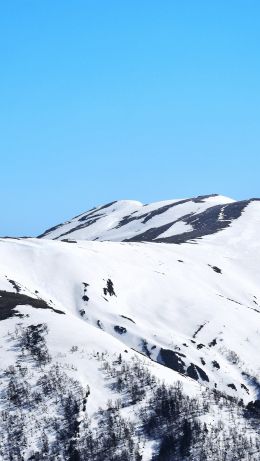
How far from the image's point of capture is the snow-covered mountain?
45906 mm

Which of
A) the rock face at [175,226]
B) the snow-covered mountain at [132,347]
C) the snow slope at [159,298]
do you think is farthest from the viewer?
the rock face at [175,226]

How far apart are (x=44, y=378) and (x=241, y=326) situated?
45.4m

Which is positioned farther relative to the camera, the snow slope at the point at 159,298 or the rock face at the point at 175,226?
the rock face at the point at 175,226

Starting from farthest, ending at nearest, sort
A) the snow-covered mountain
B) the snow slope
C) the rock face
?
the rock face, the snow slope, the snow-covered mountain

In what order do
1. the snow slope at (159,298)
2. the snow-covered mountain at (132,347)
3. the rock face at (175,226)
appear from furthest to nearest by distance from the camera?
1. the rock face at (175,226)
2. the snow slope at (159,298)
3. the snow-covered mountain at (132,347)

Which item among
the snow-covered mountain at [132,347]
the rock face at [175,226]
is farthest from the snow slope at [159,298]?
the rock face at [175,226]

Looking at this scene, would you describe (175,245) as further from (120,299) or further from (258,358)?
(258,358)

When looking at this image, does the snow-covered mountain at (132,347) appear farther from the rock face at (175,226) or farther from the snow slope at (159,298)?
the rock face at (175,226)

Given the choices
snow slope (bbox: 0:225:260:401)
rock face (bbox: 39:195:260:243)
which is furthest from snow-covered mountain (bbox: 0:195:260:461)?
rock face (bbox: 39:195:260:243)

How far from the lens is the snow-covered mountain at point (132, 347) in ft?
151

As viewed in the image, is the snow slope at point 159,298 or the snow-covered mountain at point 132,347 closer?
the snow-covered mountain at point 132,347

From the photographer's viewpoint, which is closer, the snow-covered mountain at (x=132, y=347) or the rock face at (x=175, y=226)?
the snow-covered mountain at (x=132, y=347)

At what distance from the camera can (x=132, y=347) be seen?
259 ft

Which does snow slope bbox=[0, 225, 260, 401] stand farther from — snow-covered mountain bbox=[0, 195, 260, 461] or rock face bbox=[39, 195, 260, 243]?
rock face bbox=[39, 195, 260, 243]
